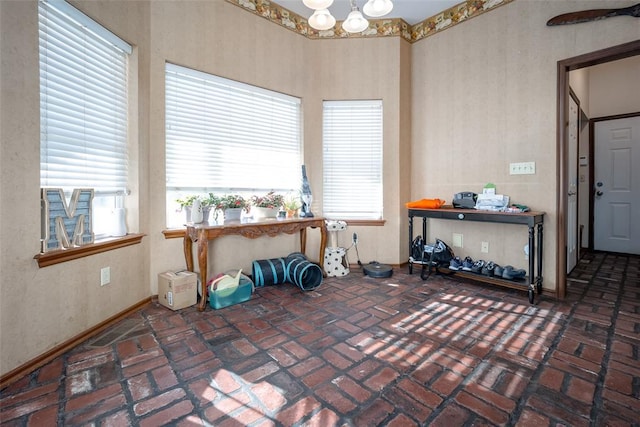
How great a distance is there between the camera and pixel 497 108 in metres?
3.19

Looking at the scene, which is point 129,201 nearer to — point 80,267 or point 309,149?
point 80,267

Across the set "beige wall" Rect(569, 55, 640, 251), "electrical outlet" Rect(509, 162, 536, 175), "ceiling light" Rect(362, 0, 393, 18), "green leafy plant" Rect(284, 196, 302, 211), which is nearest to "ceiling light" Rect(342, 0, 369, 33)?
"ceiling light" Rect(362, 0, 393, 18)

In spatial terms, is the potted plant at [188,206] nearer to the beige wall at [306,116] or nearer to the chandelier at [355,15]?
the beige wall at [306,116]

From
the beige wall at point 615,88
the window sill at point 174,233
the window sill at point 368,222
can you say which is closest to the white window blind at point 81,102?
the window sill at point 174,233

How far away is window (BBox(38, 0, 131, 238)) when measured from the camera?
6.29 feet

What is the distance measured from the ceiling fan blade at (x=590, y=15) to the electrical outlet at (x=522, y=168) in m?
1.22

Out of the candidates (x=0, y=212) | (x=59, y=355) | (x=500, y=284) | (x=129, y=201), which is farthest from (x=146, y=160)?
(x=500, y=284)

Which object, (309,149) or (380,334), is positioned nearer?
(380,334)

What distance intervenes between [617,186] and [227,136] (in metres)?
5.42

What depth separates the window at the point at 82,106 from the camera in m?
1.92

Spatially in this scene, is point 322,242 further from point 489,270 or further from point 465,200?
point 489,270

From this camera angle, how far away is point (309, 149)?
12.4 ft

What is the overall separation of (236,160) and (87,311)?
182cm

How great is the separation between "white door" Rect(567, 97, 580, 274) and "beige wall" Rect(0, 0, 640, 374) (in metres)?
0.99
